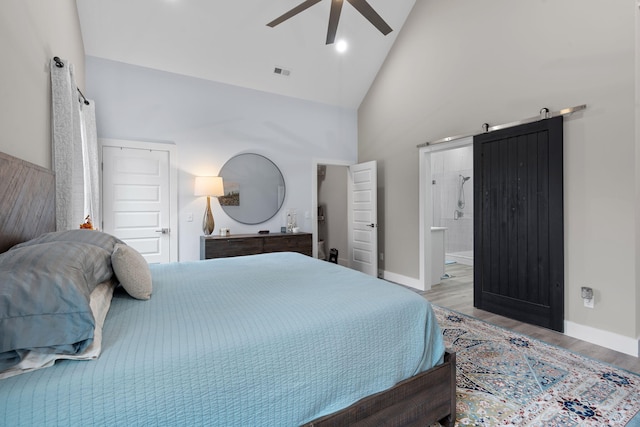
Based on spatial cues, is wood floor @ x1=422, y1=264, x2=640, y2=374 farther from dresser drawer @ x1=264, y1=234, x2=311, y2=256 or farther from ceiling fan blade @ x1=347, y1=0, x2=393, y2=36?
ceiling fan blade @ x1=347, y1=0, x2=393, y2=36

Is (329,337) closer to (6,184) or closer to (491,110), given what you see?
(6,184)

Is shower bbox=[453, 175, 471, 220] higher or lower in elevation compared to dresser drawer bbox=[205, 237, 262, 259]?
higher

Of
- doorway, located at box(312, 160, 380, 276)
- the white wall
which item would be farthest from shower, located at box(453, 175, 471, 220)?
the white wall

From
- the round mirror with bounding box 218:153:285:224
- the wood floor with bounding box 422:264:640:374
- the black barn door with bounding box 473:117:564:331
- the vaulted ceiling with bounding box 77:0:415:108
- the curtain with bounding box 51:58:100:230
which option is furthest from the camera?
the round mirror with bounding box 218:153:285:224

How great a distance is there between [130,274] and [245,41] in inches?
142

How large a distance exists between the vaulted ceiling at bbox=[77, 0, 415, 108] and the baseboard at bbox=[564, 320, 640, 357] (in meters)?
4.30

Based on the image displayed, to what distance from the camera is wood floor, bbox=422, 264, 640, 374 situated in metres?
2.50

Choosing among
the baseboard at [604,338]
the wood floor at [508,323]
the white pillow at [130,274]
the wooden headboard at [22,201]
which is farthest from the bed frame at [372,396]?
the baseboard at [604,338]

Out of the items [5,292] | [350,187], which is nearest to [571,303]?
[350,187]

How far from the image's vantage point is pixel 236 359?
1085mm

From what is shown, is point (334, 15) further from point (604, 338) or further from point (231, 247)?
point (604, 338)

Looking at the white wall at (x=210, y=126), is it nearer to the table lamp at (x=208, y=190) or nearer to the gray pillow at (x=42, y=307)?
the table lamp at (x=208, y=190)

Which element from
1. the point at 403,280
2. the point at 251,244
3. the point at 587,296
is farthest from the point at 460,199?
the point at 251,244

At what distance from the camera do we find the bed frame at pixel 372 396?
4.44 ft
